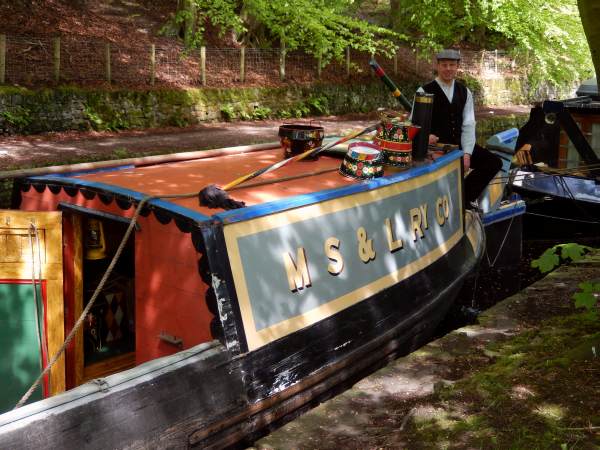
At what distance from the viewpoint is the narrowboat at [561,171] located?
1087cm

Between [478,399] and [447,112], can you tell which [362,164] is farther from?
[478,399]

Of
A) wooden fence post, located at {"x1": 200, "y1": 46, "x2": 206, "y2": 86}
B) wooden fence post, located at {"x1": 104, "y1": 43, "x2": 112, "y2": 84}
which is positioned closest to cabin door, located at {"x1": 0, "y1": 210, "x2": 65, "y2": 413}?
wooden fence post, located at {"x1": 104, "y1": 43, "x2": 112, "y2": 84}

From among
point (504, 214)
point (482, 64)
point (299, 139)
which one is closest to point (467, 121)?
point (299, 139)

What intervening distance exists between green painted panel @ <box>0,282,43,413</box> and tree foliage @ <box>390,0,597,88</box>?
61.5 feet

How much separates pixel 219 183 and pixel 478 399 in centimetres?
242

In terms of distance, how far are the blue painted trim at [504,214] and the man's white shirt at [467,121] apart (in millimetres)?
1970

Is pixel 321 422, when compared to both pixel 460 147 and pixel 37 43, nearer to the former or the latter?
pixel 460 147

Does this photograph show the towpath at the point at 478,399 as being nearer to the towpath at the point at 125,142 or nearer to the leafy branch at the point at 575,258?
the leafy branch at the point at 575,258

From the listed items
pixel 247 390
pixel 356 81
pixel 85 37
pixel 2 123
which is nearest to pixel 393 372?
pixel 247 390

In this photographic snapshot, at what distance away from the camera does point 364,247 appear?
5.58 meters

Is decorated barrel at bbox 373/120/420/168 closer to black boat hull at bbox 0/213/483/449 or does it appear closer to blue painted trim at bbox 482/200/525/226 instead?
black boat hull at bbox 0/213/483/449

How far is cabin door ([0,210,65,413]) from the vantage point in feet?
15.9

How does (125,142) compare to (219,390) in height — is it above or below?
above

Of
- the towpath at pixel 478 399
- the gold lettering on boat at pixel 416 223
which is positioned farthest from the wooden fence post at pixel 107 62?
the towpath at pixel 478 399
